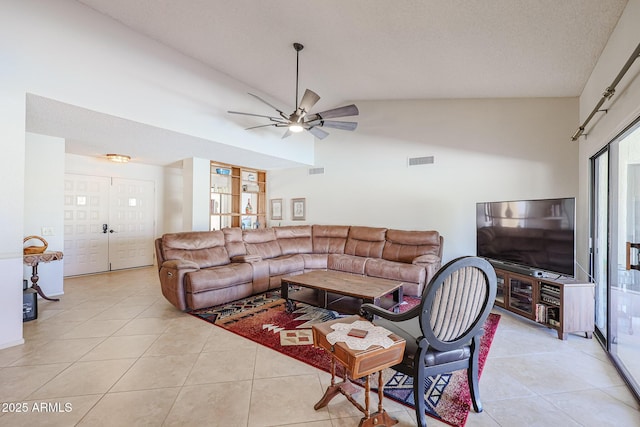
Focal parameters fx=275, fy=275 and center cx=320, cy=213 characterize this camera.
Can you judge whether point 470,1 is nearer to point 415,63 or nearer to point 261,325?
point 415,63

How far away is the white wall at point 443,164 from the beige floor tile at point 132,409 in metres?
4.35

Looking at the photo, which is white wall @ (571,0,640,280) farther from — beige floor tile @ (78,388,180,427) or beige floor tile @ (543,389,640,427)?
beige floor tile @ (78,388,180,427)

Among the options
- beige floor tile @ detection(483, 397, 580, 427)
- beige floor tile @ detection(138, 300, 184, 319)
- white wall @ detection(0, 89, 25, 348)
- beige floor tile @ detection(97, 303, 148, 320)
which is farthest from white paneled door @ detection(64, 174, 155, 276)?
beige floor tile @ detection(483, 397, 580, 427)

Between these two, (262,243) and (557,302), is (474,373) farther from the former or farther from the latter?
(262,243)

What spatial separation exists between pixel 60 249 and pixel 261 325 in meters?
3.61

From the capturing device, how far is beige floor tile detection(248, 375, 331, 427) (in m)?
1.71

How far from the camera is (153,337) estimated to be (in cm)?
281

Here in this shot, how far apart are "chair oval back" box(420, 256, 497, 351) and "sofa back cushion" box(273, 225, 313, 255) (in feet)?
13.3

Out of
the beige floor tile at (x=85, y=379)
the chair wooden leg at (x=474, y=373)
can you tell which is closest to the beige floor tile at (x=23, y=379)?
the beige floor tile at (x=85, y=379)

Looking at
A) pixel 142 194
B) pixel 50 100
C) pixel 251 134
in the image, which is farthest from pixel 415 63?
pixel 142 194

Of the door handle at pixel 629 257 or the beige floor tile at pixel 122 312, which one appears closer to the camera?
the door handle at pixel 629 257

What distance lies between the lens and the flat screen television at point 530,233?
2898mm

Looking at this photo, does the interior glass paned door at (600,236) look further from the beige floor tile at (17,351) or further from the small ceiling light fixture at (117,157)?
the small ceiling light fixture at (117,157)

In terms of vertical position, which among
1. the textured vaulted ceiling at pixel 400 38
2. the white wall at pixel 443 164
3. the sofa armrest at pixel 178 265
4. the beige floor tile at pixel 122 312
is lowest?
the beige floor tile at pixel 122 312
